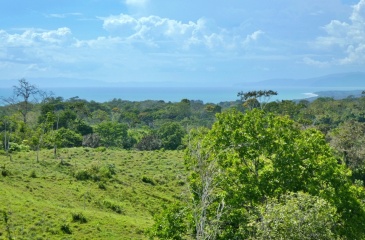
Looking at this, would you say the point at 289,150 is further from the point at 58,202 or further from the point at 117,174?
the point at 117,174

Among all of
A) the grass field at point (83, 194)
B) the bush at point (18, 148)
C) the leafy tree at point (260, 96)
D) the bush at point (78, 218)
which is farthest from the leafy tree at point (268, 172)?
the leafy tree at point (260, 96)

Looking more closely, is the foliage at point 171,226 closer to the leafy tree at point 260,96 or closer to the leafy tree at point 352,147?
the leafy tree at point 352,147

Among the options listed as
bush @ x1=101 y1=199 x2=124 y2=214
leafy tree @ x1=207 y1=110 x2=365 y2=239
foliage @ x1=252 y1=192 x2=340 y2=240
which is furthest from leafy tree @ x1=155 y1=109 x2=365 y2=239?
bush @ x1=101 y1=199 x2=124 y2=214

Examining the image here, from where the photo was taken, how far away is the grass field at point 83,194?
30875 millimetres


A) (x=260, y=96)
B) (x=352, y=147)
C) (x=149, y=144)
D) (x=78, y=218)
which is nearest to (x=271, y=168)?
(x=78, y=218)

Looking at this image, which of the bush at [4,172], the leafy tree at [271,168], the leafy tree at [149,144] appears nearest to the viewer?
the leafy tree at [271,168]

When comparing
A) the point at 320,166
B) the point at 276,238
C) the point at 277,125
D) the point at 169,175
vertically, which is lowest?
the point at 169,175

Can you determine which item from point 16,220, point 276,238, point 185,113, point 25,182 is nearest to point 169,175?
point 25,182

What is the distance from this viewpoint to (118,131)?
91.5 meters

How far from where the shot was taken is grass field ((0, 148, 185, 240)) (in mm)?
30875

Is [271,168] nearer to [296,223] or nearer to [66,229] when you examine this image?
[296,223]

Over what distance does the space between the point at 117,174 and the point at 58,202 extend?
15982 mm

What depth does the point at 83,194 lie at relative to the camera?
139 ft

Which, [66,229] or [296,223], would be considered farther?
[66,229]
